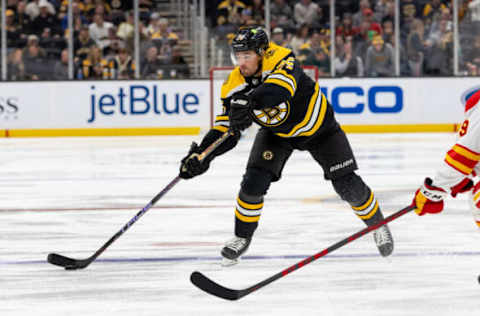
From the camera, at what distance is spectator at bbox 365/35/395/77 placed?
41.7 feet

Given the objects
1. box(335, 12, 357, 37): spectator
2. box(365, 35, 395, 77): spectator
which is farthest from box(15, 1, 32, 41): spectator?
box(365, 35, 395, 77): spectator

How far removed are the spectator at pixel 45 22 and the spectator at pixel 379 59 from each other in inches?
168

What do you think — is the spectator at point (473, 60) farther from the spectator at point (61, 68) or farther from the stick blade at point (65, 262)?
the stick blade at point (65, 262)

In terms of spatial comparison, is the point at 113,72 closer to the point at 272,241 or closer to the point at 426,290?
the point at 272,241

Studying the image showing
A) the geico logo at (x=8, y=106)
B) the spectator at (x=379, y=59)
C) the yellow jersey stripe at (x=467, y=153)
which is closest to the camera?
the yellow jersey stripe at (x=467, y=153)

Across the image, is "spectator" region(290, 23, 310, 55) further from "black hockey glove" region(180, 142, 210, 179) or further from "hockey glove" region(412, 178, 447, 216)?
"hockey glove" region(412, 178, 447, 216)

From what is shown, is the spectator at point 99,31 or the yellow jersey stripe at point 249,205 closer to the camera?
the yellow jersey stripe at point 249,205

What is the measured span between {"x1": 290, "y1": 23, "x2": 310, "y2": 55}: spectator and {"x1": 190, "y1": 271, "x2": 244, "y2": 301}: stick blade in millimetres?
9778

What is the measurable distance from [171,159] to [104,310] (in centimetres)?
603

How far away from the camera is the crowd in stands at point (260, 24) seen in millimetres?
12438

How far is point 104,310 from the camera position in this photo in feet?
10.2

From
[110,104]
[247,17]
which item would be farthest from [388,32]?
[110,104]

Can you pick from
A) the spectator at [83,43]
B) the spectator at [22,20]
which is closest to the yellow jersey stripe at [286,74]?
the spectator at [83,43]

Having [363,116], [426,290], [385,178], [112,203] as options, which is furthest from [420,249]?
[363,116]
